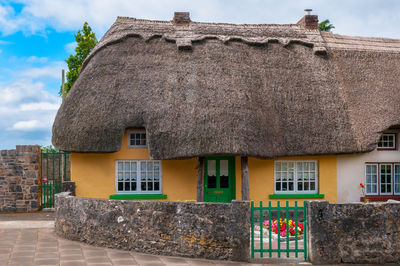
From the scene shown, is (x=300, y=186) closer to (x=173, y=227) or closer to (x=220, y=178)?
(x=220, y=178)

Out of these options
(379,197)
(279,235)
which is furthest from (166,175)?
Answer: (379,197)

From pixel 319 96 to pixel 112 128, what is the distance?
746 centimetres

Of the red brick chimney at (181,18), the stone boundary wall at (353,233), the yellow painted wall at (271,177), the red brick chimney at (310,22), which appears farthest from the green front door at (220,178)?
the red brick chimney at (310,22)

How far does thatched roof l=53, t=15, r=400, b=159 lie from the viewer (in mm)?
14328

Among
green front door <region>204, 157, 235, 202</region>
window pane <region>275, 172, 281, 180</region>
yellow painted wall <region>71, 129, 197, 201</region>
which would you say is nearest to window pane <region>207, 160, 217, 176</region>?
green front door <region>204, 157, 235, 202</region>

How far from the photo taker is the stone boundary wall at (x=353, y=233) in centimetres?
923

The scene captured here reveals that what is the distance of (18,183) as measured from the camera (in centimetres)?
1734

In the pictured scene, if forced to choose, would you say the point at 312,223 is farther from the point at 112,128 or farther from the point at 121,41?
the point at 121,41

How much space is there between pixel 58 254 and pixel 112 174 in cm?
610

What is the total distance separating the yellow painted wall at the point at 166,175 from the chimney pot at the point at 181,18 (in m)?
5.61

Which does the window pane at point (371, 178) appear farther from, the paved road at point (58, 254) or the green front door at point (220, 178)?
the paved road at point (58, 254)

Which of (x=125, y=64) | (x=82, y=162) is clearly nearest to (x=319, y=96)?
(x=125, y=64)

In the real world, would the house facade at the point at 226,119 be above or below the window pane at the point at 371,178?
above

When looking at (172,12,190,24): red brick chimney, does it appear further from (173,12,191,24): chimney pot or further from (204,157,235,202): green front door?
(204,157,235,202): green front door
